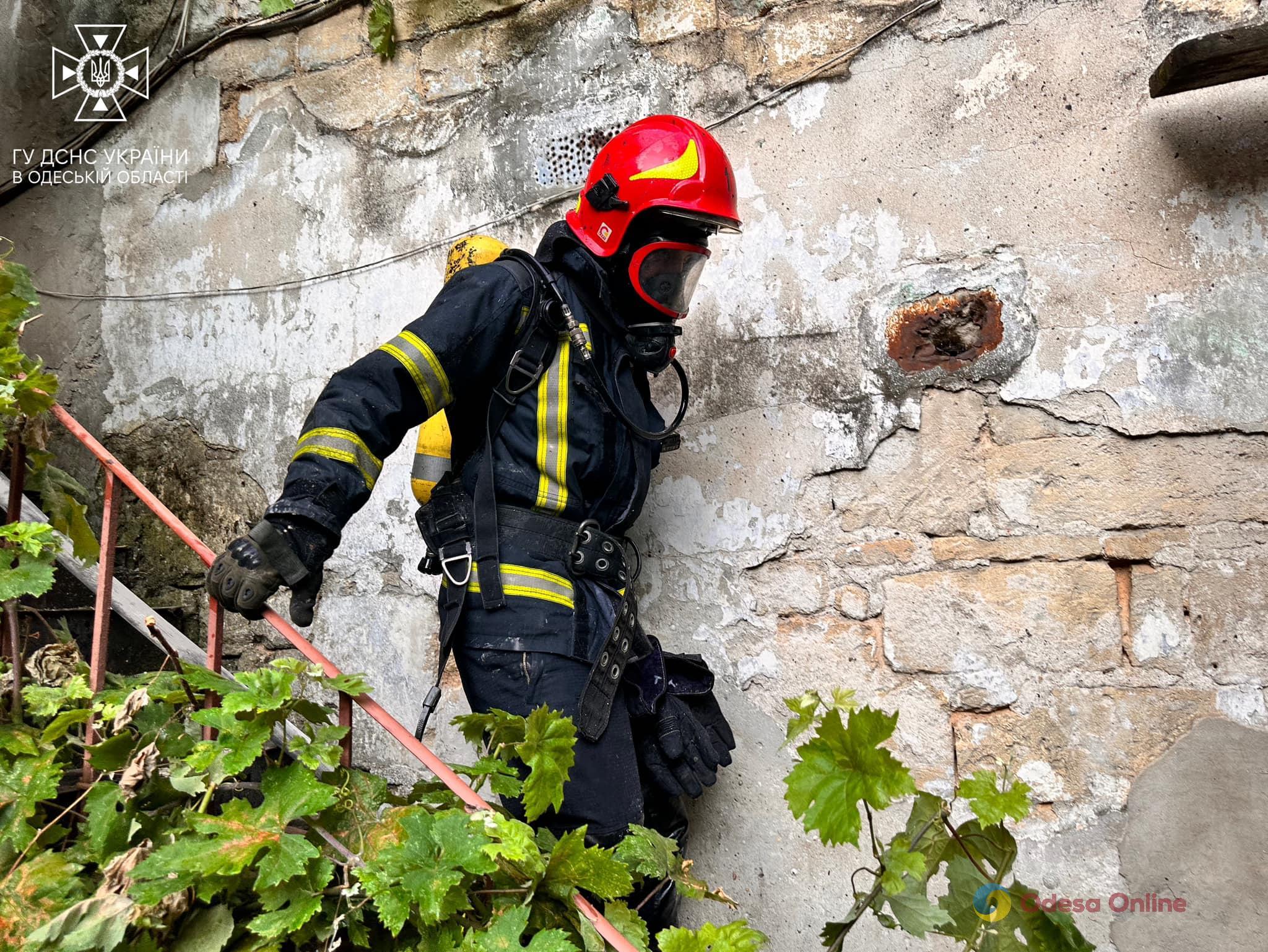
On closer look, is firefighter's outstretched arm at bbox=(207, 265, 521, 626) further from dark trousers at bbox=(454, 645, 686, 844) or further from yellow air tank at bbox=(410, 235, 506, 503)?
dark trousers at bbox=(454, 645, 686, 844)

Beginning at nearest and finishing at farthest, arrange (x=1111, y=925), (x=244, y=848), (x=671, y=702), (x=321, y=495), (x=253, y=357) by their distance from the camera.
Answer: (x=244, y=848), (x=321, y=495), (x=1111, y=925), (x=671, y=702), (x=253, y=357)

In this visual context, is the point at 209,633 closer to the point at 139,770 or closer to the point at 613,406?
the point at 139,770

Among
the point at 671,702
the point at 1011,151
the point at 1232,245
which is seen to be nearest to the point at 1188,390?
the point at 1232,245

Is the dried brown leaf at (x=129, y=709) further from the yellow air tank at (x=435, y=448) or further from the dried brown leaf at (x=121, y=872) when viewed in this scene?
the yellow air tank at (x=435, y=448)

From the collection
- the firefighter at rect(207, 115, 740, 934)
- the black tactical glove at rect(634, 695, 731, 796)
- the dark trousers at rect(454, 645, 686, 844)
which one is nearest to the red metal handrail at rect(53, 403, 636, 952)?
the firefighter at rect(207, 115, 740, 934)

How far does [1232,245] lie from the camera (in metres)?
2.37

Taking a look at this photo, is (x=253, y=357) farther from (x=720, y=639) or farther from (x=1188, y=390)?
(x=1188, y=390)

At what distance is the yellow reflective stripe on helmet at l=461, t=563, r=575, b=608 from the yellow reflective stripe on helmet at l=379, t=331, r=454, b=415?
40 centimetres

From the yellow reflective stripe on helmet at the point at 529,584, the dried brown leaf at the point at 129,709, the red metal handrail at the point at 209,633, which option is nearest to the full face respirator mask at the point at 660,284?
the yellow reflective stripe on helmet at the point at 529,584

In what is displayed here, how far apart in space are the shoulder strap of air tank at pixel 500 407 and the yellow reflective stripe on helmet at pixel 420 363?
0.18 metres

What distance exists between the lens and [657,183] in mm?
2346

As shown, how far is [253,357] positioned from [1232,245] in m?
2.93

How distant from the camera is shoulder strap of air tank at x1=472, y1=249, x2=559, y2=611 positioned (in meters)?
2.21

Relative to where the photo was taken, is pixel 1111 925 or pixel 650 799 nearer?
pixel 1111 925
